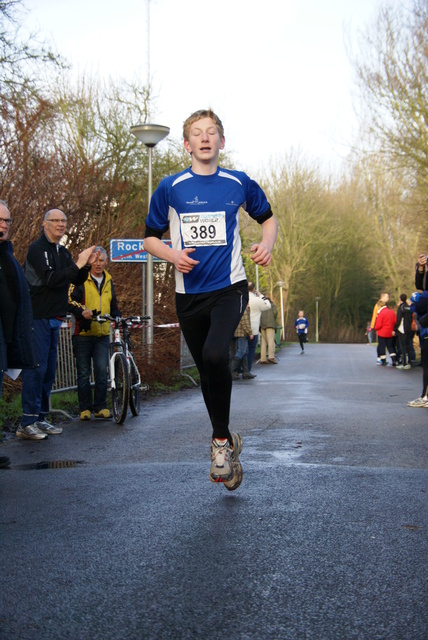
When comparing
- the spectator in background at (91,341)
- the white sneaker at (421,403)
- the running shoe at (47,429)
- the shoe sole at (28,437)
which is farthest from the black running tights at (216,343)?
the white sneaker at (421,403)

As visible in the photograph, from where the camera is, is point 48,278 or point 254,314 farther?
point 254,314

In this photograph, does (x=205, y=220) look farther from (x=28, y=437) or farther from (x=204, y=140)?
(x=28, y=437)

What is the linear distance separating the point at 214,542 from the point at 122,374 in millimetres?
5894

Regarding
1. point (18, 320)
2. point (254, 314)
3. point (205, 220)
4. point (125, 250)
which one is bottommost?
point (18, 320)

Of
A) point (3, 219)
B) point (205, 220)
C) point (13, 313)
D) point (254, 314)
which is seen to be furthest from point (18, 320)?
point (254, 314)

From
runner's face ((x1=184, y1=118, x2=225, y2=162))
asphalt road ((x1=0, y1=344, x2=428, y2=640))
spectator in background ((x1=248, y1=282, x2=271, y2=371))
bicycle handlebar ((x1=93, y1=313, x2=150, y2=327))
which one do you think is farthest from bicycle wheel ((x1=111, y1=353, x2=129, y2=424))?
spectator in background ((x1=248, y1=282, x2=271, y2=371))

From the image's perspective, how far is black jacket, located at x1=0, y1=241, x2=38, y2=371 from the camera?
21.7ft

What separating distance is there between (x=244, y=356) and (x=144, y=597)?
47.8 ft

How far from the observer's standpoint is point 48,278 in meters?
8.34

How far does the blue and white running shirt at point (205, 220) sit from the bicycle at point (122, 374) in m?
4.39

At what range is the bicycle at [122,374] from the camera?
9398 millimetres

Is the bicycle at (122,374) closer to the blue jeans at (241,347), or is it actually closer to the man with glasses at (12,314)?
the man with glasses at (12,314)

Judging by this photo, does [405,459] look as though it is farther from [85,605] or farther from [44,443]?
[85,605]

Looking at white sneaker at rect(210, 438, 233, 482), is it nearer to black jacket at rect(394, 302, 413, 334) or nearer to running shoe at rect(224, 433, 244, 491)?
running shoe at rect(224, 433, 244, 491)
